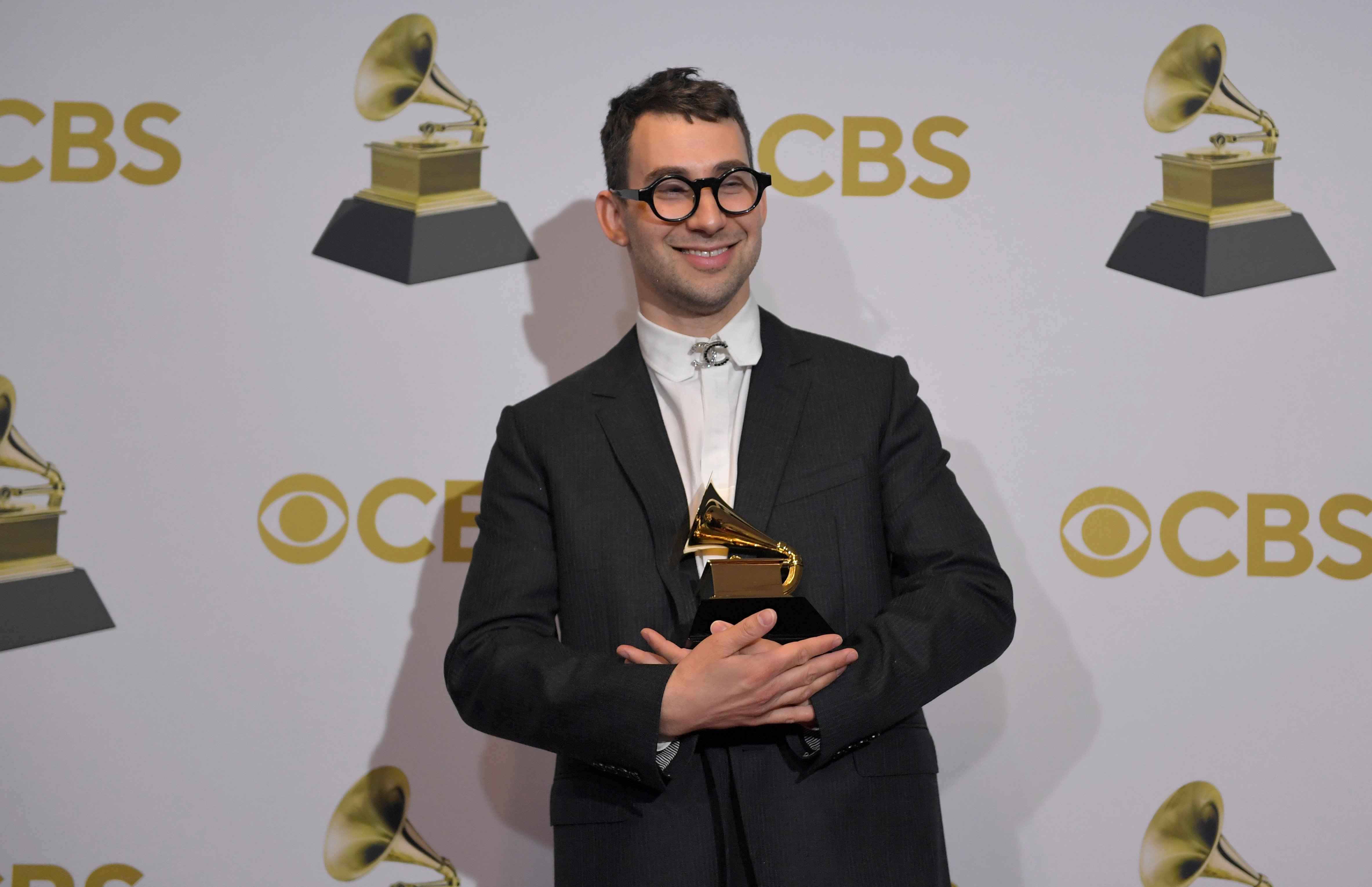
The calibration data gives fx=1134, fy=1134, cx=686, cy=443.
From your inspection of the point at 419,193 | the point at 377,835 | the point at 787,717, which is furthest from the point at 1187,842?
the point at 419,193

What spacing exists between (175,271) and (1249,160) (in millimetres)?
2648

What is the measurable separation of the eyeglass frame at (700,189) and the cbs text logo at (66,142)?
63.3 inches

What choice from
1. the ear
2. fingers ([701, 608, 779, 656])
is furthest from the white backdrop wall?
fingers ([701, 608, 779, 656])

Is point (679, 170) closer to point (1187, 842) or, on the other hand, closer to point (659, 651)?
point (659, 651)

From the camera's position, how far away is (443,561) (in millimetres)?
2760

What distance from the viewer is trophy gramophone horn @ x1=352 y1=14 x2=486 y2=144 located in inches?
112

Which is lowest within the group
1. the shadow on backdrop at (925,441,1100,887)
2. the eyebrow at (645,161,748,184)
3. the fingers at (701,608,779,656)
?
the shadow on backdrop at (925,441,1100,887)

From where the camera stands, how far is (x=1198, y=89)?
2.75 m

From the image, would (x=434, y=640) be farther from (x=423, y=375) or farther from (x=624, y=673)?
(x=624, y=673)

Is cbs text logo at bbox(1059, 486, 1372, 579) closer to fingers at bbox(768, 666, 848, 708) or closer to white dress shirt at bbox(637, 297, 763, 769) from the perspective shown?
white dress shirt at bbox(637, 297, 763, 769)

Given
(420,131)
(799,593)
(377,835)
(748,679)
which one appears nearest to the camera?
(748,679)

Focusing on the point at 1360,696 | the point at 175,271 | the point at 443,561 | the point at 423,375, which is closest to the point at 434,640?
the point at 443,561

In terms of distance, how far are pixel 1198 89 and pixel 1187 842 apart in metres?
1.79

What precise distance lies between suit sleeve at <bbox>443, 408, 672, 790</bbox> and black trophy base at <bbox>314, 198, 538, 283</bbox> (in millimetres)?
819
